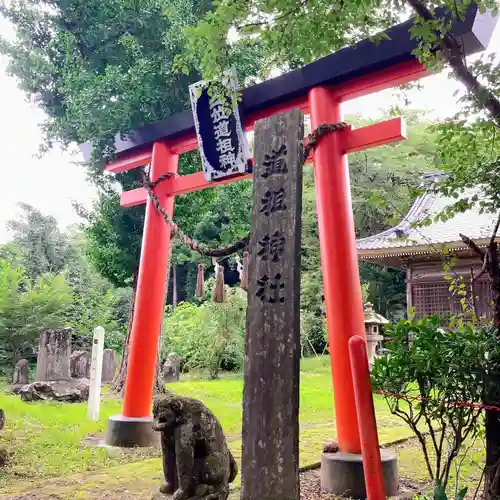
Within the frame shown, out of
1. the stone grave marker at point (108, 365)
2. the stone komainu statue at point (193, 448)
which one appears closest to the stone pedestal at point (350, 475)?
the stone komainu statue at point (193, 448)

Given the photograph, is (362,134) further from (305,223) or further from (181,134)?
(305,223)

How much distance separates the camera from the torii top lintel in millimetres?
4133

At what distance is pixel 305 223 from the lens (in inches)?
854

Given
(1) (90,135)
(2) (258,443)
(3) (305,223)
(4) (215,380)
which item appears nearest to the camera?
(2) (258,443)

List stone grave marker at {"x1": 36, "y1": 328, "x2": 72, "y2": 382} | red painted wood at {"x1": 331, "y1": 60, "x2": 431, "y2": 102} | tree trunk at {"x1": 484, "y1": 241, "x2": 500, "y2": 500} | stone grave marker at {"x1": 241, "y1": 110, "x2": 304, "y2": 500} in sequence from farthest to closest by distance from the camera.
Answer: stone grave marker at {"x1": 36, "y1": 328, "x2": 72, "y2": 382}, red painted wood at {"x1": 331, "y1": 60, "x2": 431, "y2": 102}, stone grave marker at {"x1": 241, "y1": 110, "x2": 304, "y2": 500}, tree trunk at {"x1": 484, "y1": 241, "x2": 500, "y2": 500}

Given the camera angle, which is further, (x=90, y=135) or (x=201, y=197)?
(x=201, y=197)

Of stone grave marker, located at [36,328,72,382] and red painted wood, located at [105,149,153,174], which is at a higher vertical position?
red painted wood, located at [105,149,153,174]

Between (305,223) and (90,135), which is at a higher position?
(305,223)

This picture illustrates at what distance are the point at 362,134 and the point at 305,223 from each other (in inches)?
678

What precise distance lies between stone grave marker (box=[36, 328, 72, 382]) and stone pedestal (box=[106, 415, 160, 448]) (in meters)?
5.09

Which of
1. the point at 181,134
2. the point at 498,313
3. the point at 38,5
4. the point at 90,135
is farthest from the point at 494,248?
the point at 38,5

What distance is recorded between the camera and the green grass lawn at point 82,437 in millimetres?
4461

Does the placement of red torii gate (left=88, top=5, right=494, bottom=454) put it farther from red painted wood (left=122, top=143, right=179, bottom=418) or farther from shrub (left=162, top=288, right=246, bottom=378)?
shrub (left=162, top=288, right=246, bottom=378)

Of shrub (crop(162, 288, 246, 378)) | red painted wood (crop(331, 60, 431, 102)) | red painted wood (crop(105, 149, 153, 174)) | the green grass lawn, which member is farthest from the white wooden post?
shrub (crop(162, 288, 246, 378))
